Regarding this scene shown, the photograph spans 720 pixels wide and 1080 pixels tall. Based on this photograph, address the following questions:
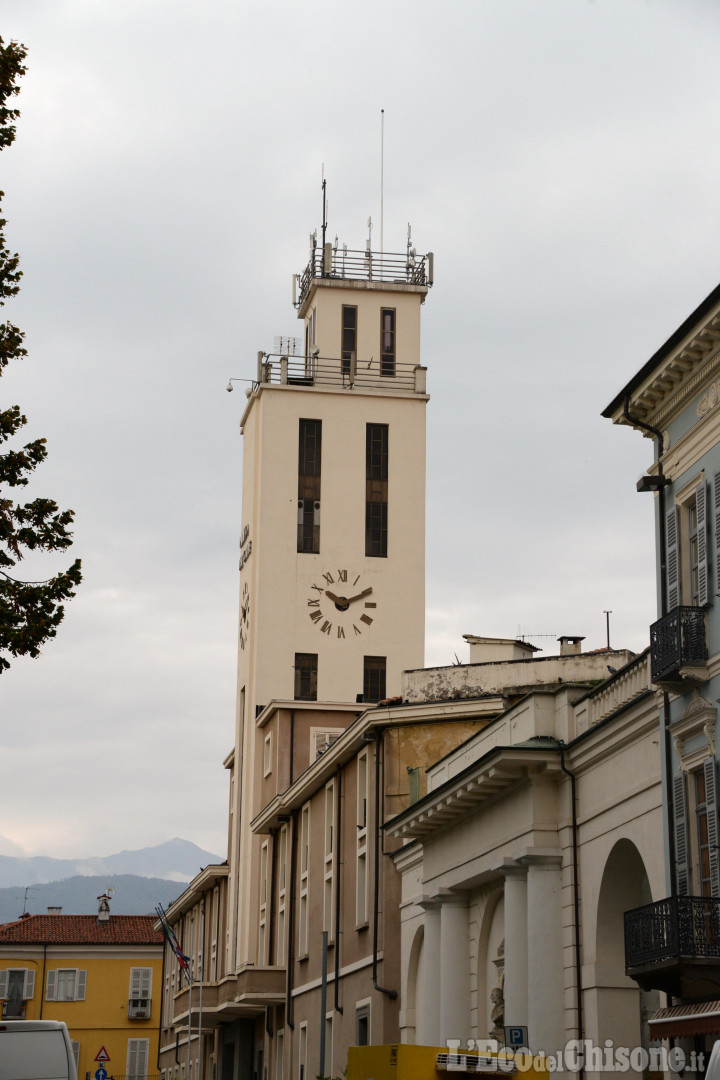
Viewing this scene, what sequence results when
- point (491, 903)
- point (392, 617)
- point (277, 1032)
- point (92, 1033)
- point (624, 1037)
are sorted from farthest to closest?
point (92, 1033)
point (392, 617)
point (277, 1032)
point (491, 903)
point (624, 1037)

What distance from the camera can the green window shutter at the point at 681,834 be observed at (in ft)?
67.1

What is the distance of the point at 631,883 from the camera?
78.7ft

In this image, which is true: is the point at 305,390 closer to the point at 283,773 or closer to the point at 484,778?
the point at 283,773

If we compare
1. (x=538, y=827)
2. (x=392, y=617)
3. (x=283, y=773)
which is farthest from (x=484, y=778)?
(x=392, y=617)

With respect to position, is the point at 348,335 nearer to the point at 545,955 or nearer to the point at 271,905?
the point at 271,905

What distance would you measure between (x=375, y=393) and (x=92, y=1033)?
38505 mm

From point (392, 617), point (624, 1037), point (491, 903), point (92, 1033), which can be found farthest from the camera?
point (92, 1033)

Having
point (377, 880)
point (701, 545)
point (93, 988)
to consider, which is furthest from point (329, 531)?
point (701, 545)

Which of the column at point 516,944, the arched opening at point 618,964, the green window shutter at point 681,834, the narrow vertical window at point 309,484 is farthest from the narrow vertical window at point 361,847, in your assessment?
the narrow vertical window at point 309,484

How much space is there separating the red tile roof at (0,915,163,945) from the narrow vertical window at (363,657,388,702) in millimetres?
29238

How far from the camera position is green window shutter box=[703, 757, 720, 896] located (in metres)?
19.5

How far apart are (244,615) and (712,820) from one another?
4710 cm

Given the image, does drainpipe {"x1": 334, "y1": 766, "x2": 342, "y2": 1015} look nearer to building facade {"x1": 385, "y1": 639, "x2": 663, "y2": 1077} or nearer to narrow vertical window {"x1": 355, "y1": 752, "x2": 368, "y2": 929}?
narrow vertical window {"x1": 355, "y1": 752, "x2": 368, "y2": 929}

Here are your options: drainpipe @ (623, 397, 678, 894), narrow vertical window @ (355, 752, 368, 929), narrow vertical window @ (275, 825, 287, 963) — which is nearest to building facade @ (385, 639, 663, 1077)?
drainpipe @ (623, 397, 678, 894)
